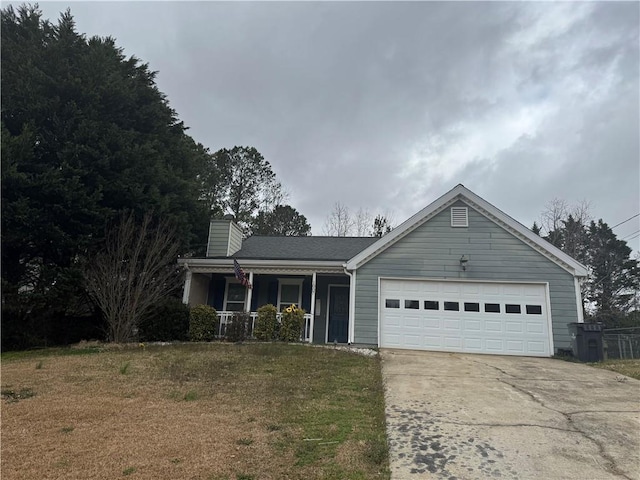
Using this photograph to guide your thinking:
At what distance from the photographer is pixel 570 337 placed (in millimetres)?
11273

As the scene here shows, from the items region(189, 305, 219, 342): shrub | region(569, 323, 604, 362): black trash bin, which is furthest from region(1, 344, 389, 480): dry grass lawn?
region(569, 323, 604, 362): black trash bin

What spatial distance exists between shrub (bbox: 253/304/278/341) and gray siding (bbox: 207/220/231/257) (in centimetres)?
441

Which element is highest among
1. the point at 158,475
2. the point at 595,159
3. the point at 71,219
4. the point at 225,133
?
the point at 225,133

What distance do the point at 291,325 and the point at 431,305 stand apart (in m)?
4.39

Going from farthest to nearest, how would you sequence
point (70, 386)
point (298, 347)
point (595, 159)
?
1. point (595, 159)
2. point (298, 347)
3. point (70, 386)

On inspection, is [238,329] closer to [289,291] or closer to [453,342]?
[289,291]

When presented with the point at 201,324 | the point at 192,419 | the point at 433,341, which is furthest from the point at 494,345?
the point at 192,419

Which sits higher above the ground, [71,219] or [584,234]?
[584,234]

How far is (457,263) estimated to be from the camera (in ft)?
40.4

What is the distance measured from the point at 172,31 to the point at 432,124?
10884mm

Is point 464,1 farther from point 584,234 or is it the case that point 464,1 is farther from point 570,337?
point 584,234

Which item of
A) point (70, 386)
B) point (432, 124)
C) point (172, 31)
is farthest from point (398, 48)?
point (70, 386)

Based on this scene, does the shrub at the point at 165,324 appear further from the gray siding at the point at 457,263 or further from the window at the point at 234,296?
the gray siding at the point at 457,263

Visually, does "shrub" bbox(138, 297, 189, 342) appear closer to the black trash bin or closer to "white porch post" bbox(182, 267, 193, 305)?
"white porch post" bbox(182, 267, 193, 305)
